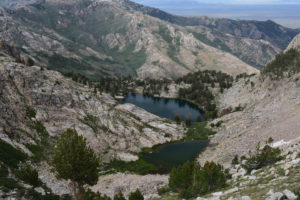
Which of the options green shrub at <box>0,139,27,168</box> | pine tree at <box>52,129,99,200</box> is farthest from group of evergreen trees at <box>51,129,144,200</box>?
green shrub at <box>0,139,27,168</box>

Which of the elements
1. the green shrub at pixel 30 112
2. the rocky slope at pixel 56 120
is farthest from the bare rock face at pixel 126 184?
the green shrub at pixel 30 112

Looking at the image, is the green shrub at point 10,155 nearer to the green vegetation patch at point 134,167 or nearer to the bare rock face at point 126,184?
the bare rock face at point 126,184

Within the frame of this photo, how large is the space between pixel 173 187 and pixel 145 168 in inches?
1268

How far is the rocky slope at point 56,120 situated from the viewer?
69.1 metres

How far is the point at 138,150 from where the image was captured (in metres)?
96.2

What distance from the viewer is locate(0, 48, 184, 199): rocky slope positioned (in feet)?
227

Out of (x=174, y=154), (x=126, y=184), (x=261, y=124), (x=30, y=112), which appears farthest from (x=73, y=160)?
(x=261, y=124)

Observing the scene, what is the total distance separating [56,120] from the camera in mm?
86375

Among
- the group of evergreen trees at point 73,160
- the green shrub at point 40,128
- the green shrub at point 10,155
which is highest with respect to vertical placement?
the group of evergreen trees at point 73,160

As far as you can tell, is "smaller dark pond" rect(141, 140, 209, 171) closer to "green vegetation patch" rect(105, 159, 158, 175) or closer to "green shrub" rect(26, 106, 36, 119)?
"green vegetation patch" rect(105, 159, 158, 175)

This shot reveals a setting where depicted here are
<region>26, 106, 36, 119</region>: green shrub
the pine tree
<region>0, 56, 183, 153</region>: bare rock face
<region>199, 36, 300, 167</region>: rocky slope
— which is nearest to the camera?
the pine tree

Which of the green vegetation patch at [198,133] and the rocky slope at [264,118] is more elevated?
the rocky slope at [264,118]

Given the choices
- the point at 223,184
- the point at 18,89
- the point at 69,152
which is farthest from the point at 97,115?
the point at 223,184

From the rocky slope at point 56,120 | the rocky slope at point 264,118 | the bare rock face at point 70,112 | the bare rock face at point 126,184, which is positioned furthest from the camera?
the bare rock face at point 70,112
